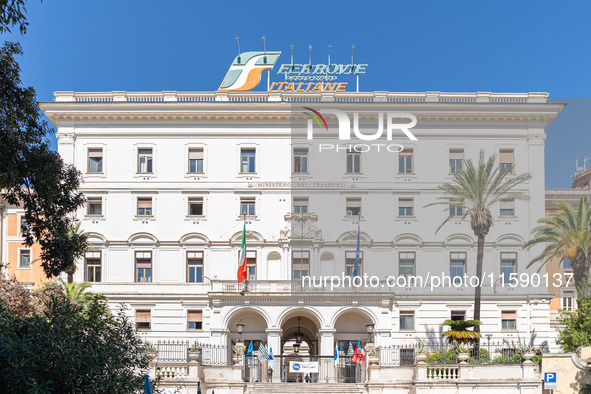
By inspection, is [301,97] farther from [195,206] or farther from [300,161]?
[195,206]

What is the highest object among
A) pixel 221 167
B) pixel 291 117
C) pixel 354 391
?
pixel 291 117

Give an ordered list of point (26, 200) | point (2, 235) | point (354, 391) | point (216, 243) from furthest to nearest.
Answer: point (2, 235)
point (216, 243)
point (354, 391)
point (26, 200)

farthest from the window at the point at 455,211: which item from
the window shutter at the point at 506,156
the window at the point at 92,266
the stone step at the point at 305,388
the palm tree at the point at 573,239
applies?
the window at the point at 92,266

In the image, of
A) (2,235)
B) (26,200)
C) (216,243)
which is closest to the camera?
(26,200)

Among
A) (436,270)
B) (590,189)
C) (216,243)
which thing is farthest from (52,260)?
(590,189)

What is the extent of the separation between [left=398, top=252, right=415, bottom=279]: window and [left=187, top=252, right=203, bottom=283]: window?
13.4m

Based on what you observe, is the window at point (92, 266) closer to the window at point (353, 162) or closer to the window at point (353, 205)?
the window at point (353, 205)

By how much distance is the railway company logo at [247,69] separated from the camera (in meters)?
55.8

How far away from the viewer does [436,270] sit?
2117 inches

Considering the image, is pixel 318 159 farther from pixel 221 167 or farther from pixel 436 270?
pixel 436 270

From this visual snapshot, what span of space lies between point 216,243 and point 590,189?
121ft

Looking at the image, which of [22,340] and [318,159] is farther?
[318,159]

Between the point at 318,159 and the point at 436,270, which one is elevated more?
the point at 318,159

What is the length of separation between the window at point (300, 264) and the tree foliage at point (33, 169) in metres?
29.7
